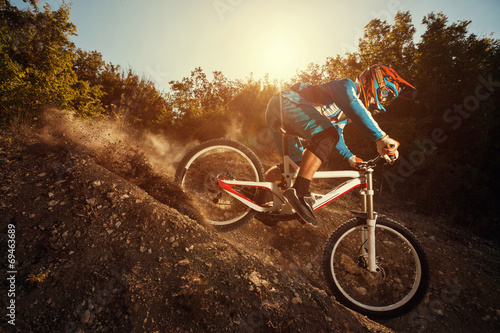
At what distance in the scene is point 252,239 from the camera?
3.53m

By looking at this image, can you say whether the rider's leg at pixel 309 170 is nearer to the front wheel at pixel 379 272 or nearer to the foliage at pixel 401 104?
the front wheel at pixel 379 272

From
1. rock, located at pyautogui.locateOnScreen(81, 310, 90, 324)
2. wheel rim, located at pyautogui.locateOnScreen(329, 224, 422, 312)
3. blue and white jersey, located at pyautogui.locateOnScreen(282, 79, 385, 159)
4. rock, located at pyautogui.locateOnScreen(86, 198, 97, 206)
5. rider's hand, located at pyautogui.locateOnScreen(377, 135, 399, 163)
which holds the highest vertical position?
blue and white jersey, located at pyautogui.locateOnScreen(282, 79, 385, 159)

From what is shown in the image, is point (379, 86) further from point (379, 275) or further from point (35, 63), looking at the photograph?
point (35, 63)

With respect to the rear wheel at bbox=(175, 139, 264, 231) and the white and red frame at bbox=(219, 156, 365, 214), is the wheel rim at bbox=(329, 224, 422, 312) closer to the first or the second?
the white and red frame at bbox=(219, 156, 365, 214)

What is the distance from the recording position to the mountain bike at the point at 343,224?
2314 millimetres

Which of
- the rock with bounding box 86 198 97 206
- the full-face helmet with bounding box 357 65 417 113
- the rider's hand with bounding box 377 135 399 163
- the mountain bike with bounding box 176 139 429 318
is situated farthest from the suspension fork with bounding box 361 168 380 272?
the rock with bounding box 86 198 97 206

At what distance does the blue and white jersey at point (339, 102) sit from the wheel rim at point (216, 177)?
1.24 meters

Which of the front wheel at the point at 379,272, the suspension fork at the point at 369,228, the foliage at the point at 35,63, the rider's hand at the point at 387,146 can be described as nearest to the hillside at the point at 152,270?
the front wheel at the point at 379,272

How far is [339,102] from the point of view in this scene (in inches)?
99.6

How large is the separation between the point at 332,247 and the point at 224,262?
4.27 ft

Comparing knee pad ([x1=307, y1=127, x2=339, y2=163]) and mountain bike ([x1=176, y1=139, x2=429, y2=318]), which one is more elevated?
knee pad ([x1=307, y1=127, x2=339, y2=163])

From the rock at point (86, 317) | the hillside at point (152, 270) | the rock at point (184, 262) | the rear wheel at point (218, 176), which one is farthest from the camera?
the rear wheel at point (218, 176)

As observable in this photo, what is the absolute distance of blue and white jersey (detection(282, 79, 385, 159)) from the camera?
2391 millimetres

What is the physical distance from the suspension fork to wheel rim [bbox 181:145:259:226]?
1.51m
